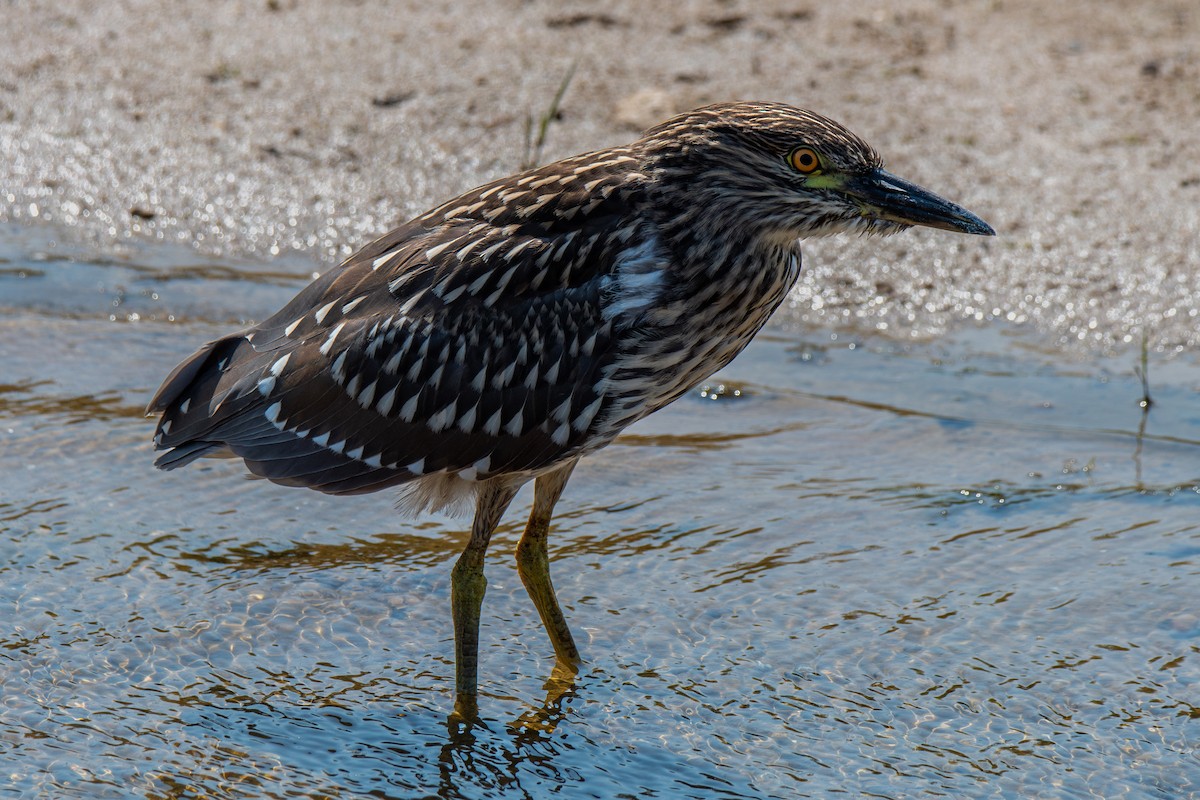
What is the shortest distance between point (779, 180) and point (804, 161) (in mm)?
118

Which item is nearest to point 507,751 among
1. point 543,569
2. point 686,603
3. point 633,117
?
point 543,569

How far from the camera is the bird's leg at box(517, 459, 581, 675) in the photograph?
5.57 m

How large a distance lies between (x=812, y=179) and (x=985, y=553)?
6.22 ft

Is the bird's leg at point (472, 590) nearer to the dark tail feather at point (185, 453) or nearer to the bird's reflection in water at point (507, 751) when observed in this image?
the bird's reflection in water at point (507, 751)

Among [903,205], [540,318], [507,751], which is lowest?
[507,751]

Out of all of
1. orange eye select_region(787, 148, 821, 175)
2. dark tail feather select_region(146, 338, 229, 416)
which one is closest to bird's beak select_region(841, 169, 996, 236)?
orange eye select_region(787, 148, 821, 175)

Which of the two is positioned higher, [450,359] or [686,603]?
[450,359]

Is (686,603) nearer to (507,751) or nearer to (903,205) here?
(507,751)

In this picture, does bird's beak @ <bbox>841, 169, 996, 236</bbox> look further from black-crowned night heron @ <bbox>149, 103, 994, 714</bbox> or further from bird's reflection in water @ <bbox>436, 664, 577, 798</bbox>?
bird's reflection in water @ <bbox>436, 664, 577, 798</bbox>

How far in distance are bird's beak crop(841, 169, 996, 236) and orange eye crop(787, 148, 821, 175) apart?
0.42 feet

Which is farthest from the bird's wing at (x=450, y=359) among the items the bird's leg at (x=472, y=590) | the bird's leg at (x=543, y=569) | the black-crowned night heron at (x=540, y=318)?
the bird's leg at (x=543, y=569)

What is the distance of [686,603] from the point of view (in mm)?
5805

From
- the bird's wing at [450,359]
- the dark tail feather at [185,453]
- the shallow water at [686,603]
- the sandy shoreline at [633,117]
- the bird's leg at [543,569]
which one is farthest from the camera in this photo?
the sandy shoreline at [633,117]

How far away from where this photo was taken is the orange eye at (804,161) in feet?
16.8
